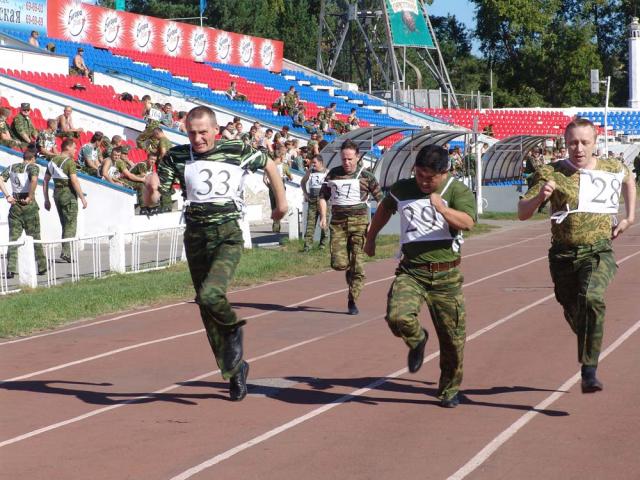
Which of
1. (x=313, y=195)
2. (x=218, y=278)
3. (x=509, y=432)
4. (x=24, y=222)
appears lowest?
(x=509, y=432)

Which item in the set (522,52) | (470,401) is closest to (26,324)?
(470,401)

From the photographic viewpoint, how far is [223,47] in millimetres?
49594

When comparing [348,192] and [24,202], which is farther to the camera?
[24,202]

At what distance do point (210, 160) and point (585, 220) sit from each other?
259cm

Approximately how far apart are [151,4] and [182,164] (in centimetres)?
7143

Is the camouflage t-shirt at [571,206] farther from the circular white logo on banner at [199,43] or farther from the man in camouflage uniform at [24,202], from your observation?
the circular white logo on banner at [199,43]

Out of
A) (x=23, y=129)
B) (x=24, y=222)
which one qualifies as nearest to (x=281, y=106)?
(x=23, y=129)

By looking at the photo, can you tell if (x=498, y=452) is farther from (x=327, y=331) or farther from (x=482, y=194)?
(x=482, y=194)

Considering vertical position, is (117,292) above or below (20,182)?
below

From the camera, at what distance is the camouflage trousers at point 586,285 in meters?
8.30

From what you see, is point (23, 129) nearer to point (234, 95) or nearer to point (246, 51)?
point (234, 95)

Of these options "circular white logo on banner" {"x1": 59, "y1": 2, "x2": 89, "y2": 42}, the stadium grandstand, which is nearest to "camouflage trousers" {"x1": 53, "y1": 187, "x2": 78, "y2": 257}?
the stadium grandstand

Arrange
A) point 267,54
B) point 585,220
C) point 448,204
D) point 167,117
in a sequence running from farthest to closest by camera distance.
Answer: point 267,54, point 167,117, point 585,220, point 448,204

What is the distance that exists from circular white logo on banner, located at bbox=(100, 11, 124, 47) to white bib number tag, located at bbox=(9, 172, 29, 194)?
2442cm
